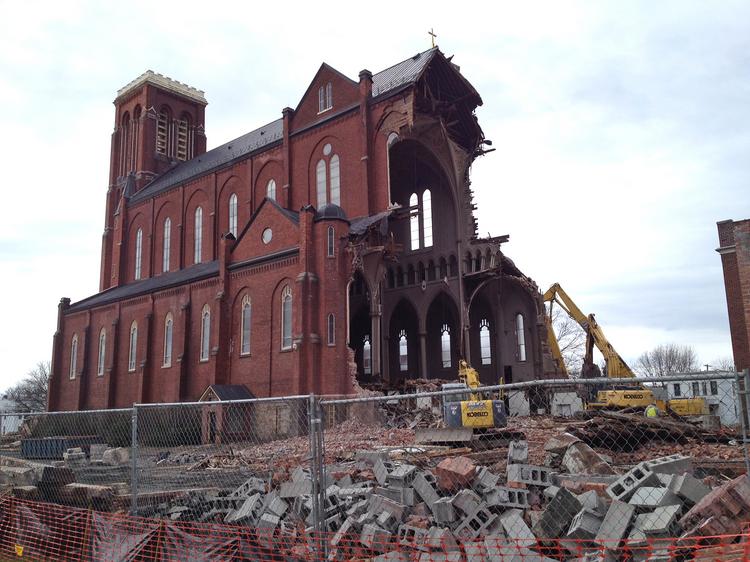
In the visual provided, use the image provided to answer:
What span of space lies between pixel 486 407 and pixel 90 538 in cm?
859

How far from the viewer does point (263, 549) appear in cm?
746

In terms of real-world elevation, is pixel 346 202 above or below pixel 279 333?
above

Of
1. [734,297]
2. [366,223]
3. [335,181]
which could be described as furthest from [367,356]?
[734,297]

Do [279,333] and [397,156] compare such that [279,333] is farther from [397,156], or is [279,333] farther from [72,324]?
[72,324]

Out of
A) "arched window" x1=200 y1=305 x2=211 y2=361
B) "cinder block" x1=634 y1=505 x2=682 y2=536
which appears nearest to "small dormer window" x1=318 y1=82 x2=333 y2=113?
"arched window" x1=200 y1=305 x2=211 y2=361

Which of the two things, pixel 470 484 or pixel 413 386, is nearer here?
pixel 470 484

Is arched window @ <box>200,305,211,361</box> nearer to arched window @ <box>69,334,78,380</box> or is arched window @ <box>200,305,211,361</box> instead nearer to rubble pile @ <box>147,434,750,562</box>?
arched window @ <box>69,334,78,380</box>

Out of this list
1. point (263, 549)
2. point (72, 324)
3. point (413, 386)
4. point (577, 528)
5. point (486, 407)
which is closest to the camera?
point (577, 528)

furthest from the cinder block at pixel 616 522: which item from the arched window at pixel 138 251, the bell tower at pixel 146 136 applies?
the bell tower at pixel 146 136

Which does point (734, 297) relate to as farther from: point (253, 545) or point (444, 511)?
point (253, 545)

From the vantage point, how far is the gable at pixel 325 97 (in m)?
34.3

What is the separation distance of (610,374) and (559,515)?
2309 centimetres

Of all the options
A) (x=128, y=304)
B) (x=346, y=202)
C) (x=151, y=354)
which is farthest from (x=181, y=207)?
(x=346, y=202)

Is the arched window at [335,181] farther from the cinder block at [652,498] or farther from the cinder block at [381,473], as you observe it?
the cinder block at [652,498]
